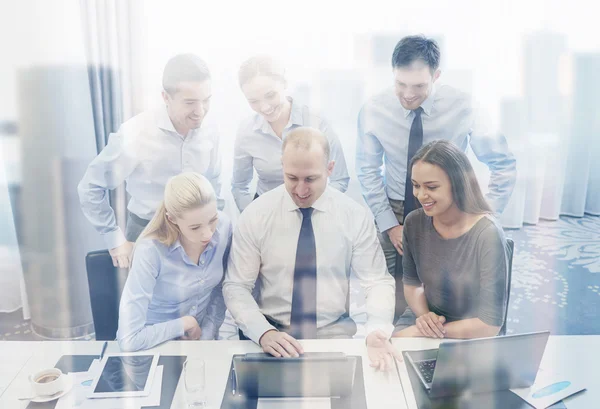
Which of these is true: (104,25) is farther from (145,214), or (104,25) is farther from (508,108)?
(508,108)

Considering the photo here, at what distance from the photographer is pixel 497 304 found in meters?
1.72

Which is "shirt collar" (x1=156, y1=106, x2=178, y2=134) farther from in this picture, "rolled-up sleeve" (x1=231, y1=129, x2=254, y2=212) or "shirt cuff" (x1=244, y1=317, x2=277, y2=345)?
"shirt cuff" (x1=244, y1=317, x2=277, y2=345)

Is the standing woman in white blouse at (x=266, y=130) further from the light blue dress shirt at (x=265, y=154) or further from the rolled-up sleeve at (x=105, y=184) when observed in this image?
the rolled-up sleeve at (x=105, y=184)

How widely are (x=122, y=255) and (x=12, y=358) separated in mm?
465

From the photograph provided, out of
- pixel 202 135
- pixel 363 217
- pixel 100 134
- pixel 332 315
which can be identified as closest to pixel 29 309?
pixel 100 134

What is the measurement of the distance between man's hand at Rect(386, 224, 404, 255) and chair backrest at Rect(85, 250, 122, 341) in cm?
97

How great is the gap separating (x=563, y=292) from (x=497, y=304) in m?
1.02

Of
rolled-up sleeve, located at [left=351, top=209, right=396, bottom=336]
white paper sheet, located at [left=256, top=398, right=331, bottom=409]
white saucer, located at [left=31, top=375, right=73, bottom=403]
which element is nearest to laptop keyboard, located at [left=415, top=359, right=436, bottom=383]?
white paper sheet, located at [left=256, top=398, right=331, bottom=409]

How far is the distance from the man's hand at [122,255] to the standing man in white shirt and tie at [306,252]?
32cm

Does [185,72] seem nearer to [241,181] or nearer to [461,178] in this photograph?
[241,181]

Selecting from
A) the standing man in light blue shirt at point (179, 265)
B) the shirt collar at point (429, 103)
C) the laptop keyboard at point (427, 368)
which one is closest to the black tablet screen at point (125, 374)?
the standing man in light blue shirt at point (179, 265)

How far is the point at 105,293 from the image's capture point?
1717 millimetres

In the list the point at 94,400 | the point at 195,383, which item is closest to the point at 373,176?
the point at 195,383

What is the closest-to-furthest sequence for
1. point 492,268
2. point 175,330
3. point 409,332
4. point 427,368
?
1. point 427,368
2. point 175,330
3. point 492,268
4. point 409,332
